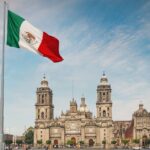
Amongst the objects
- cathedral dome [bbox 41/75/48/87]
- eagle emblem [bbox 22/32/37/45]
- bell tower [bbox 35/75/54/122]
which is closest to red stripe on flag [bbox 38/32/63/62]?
eagle emblem [bbox 22/32/37/45]

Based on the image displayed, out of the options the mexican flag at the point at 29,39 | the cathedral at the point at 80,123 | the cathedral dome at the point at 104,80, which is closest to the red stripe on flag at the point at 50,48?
the mexican flag at the point at 29,39

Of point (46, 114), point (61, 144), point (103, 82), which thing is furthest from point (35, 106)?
point (103, 82)

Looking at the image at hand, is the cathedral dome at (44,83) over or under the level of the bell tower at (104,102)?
over

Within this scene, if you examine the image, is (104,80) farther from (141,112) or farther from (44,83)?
(44,83)

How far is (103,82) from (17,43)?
10116cm

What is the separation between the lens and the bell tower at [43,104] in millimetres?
115125

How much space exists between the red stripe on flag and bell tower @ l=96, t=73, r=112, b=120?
9694 cm

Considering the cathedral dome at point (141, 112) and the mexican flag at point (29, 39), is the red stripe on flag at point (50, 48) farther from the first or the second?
the cathedral dome at point (141, 112)

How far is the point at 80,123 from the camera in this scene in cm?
11400

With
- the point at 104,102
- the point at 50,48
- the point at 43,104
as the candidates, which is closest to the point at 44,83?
the point at 43,104

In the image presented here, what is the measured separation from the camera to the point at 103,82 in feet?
375

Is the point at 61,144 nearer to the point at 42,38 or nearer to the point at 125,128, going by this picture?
the point at 125,128

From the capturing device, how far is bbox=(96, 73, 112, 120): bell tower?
111m

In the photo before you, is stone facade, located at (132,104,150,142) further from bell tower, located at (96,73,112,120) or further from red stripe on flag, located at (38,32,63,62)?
red stripe on flag, located at (38,32,63,62)
